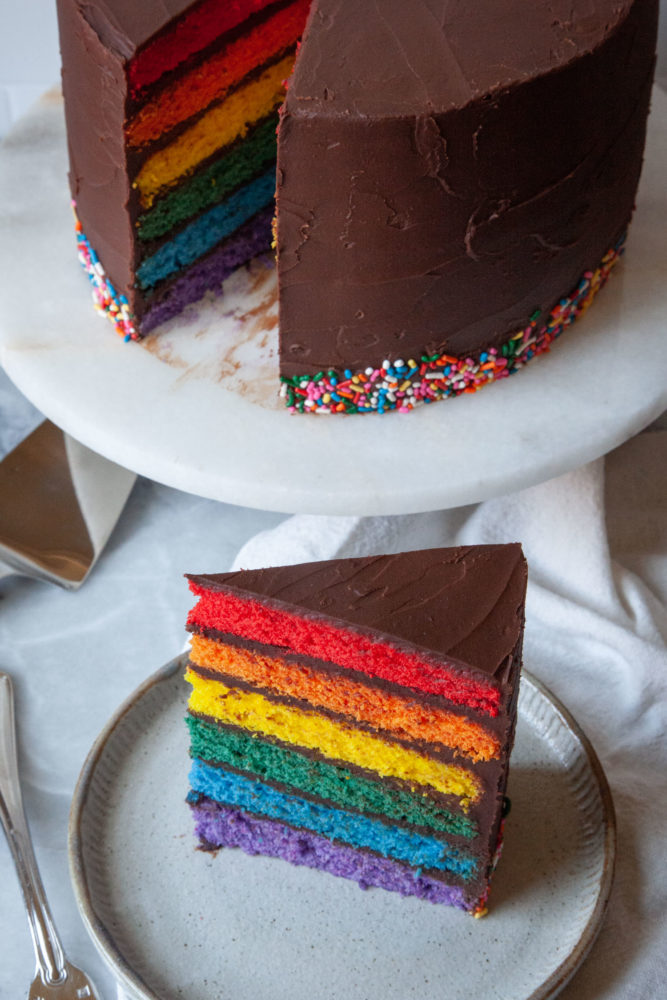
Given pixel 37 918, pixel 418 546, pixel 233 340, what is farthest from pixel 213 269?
pixel 37 918

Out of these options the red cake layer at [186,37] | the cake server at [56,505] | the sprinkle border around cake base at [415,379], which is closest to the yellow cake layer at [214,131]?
the red cake layer at [186,37]

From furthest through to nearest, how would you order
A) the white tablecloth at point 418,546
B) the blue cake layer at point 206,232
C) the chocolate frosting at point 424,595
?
1. the blue cake layer at point 206,232
2. the white tablecloth at point 418,546
3. the chocolate frosting at point 424,595

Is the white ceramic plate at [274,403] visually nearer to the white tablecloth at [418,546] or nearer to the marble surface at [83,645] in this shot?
the white tablecloth at [418,546]

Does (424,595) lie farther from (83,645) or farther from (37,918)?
(83,645)

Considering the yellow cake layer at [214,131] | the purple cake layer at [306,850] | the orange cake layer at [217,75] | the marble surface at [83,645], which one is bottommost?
the purple cake layer at [306,850]

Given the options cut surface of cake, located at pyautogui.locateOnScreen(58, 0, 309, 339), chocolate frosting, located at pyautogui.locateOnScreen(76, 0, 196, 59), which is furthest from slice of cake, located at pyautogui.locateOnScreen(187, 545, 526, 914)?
chocolate frosting, located at pyautogui.locateOnScreen(76, 0, 196, 59)

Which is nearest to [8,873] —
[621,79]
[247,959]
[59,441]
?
[247,959]
